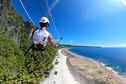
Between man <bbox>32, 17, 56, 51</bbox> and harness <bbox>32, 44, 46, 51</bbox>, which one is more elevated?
man <bbox>32, 17, 56, 51</bbox>

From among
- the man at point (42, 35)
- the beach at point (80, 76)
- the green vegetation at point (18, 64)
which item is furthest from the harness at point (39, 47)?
the beach at point (80, 76)

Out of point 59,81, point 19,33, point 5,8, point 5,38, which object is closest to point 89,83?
point 59,81

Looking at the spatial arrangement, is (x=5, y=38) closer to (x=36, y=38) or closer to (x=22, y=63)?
(x=22, y=63)

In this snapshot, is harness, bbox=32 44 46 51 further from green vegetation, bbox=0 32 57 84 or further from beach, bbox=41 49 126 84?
beach, bbox=41 49 126 84

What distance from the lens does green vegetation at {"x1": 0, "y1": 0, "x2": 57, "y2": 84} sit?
10.9 metres

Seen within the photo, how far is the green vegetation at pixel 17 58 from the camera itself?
1093 cm

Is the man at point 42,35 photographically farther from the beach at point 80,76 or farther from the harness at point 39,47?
the beach at point 80,76

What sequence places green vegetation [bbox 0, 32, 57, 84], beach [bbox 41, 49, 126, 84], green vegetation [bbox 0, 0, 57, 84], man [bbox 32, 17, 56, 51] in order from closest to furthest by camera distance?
man [bbox 32, 17, 56, 51] < green vegetation [bbox 0, 0, 57, 84] < green vegetation [bbox 0, 32, 57, 84] < beach [bbox 41, 49, 126, 84]

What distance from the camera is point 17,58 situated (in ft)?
87.6

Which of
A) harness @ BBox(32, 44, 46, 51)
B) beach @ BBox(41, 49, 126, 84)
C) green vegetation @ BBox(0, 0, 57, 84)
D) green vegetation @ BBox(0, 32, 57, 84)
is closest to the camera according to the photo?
harness @ BBox(32, 44, 46, 51)

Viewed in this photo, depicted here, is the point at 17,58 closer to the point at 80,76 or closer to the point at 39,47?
the point at 80,76

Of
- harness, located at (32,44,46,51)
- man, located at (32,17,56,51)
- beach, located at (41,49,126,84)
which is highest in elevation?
man, located at (32,17,56,51)

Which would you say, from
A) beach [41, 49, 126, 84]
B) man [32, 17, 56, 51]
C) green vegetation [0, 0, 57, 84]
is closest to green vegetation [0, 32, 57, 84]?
green vegetation [0, 0, 57, 84]

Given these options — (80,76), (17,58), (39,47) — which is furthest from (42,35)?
(80,76)
